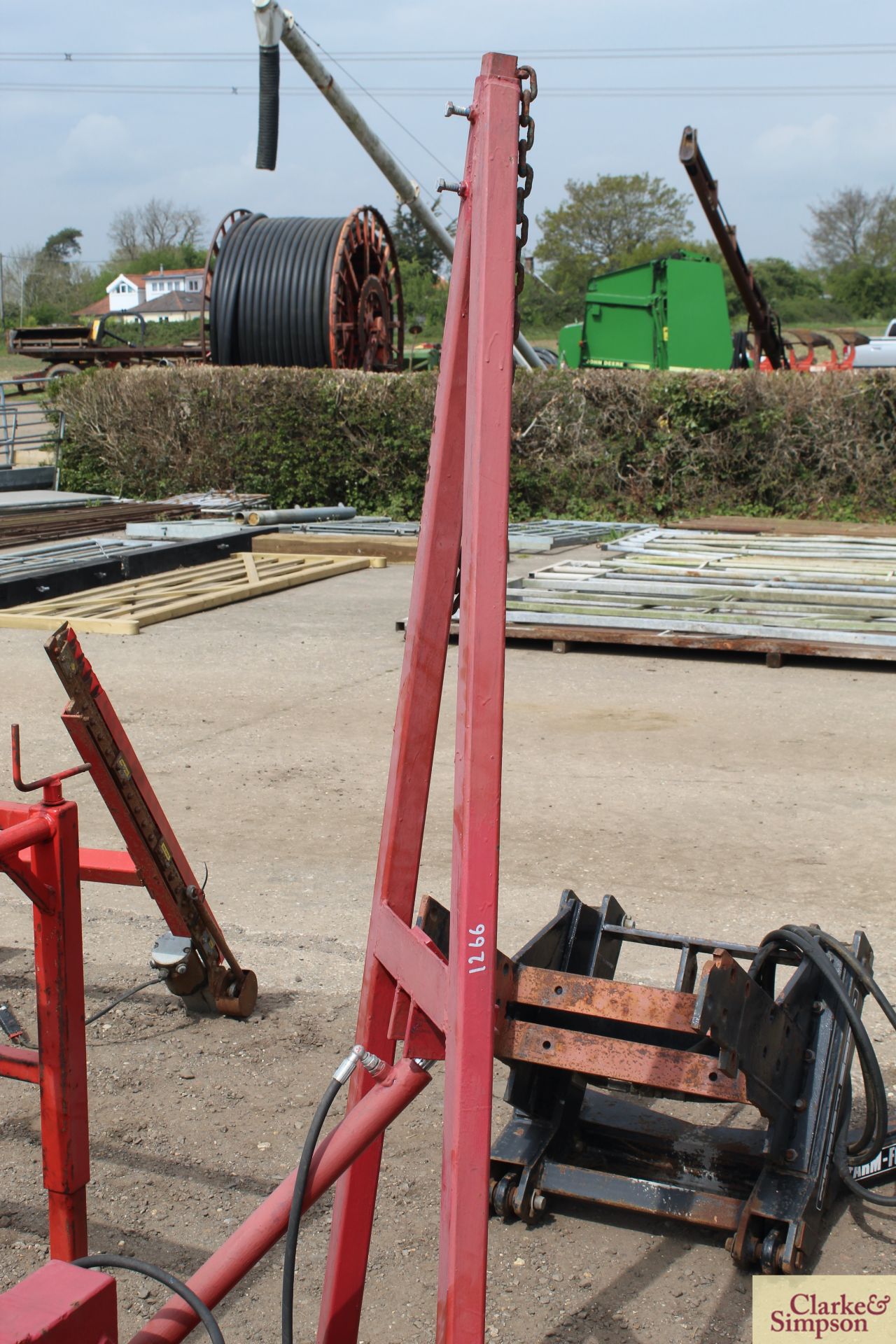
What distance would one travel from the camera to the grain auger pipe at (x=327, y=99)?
57.1 ft

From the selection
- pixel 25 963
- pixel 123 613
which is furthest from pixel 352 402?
pixel 25 963

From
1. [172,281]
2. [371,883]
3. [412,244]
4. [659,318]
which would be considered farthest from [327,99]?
[172,281]

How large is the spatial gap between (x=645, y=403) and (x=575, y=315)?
4344 cm

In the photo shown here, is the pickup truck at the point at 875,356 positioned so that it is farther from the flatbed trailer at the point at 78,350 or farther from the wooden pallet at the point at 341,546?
the flatbed trailer at the point at 78,350

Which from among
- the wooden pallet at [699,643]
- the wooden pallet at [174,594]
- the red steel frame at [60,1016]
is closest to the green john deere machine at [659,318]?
the wooden pallet at [174,594]

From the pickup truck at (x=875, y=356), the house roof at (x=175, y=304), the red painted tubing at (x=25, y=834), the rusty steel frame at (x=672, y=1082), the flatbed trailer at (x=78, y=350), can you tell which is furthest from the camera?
the house roof at (x=175, y=304)

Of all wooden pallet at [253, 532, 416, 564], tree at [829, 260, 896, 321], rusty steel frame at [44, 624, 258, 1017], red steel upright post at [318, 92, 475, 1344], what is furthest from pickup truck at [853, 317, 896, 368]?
tree at [829, 260, 896, 321]

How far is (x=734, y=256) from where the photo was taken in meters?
19.5

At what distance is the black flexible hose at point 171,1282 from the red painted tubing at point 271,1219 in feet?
0.08

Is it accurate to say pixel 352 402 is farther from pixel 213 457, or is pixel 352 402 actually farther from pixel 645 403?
pixel 645 403

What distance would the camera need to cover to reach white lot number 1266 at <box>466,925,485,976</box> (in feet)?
5.88

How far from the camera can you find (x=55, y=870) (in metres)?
2.22

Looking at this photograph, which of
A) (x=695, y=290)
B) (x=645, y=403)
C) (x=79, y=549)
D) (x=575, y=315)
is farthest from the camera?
(x=575, y=315)

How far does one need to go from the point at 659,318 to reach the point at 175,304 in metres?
67.3
